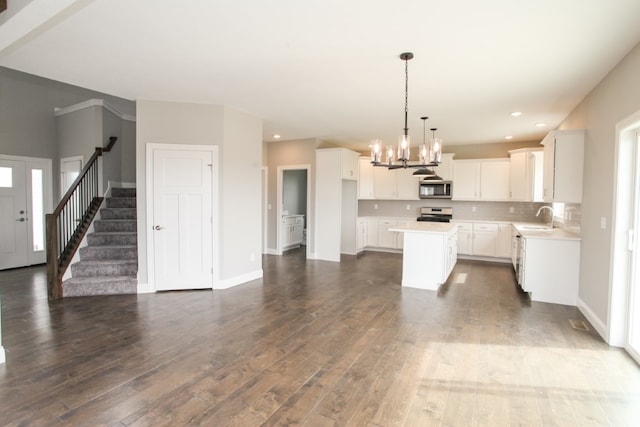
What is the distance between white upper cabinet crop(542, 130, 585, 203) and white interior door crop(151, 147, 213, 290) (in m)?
4.64

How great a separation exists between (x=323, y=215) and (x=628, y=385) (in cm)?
544

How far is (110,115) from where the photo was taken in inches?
262

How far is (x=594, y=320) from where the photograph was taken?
3.63 m

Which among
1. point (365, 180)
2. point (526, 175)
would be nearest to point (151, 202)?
point (365, 180)

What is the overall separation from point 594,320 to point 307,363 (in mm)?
3171

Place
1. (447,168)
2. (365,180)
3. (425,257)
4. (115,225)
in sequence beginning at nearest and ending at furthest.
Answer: (425,257) < (115,225) < (447,168) < (365,180)

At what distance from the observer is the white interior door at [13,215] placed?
6254mm

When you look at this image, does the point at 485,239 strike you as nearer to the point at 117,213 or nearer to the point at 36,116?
the point at 117,213

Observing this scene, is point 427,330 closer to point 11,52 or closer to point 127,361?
point 127,361

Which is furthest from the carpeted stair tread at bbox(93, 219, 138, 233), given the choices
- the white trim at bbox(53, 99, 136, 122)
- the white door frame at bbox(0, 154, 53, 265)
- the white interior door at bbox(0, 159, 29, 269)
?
the white trim at bbox(53, 99, 136, 122)

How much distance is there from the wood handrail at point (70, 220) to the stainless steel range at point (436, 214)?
679 centimetres

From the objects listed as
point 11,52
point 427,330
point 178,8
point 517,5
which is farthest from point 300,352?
point 11,52

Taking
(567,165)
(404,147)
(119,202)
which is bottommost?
(119,202)

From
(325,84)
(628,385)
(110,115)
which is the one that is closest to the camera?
(628,385)
